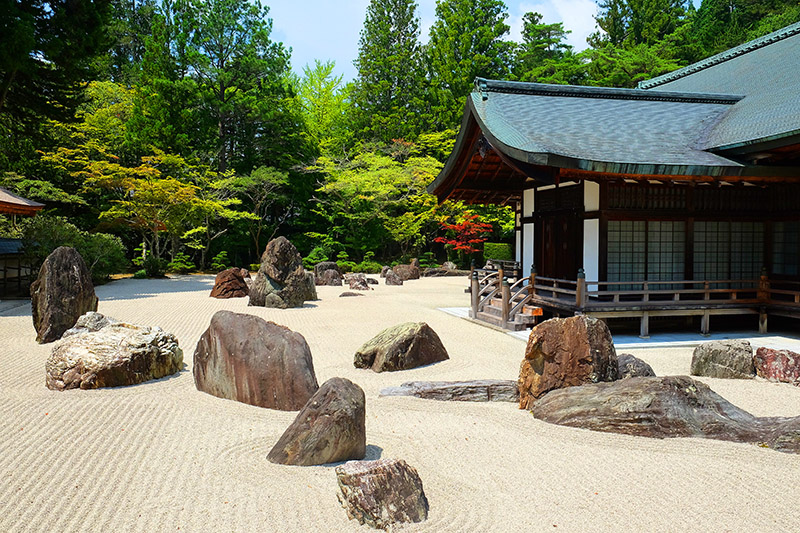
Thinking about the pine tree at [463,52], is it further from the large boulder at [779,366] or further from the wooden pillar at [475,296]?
the large boulder at [779,366]

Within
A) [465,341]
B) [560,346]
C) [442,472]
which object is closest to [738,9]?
[465,341]

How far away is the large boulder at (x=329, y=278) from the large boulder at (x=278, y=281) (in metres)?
5.97

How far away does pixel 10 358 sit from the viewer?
24.3 ft

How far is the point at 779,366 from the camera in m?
6.57

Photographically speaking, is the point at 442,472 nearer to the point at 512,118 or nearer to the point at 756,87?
the point at 512,118

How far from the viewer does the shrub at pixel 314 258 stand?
26750 millimetres

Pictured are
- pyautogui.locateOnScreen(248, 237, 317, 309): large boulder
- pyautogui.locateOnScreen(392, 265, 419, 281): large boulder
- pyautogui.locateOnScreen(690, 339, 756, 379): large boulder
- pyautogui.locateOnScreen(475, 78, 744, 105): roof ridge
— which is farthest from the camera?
pyautogui.locateOnScreen(392, 265, 419, 281): large boulder

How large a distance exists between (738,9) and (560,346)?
3419 centimetres

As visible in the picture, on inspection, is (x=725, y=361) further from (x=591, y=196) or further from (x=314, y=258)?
(x=314, y=258)

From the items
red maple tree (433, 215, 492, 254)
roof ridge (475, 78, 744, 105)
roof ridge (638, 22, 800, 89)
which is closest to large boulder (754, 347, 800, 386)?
roof ridge (475, 78, 744, 105)

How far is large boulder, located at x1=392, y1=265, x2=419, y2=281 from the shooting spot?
22.7m

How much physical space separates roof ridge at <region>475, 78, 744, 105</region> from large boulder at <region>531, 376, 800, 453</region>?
8771mm

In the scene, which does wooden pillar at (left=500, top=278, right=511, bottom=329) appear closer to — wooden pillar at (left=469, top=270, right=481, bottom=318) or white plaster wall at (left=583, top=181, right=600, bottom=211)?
wooden pillar at (left=469, top=270, right=481, bottom=318)

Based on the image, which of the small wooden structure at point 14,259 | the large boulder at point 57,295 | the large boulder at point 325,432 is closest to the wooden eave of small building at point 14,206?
the small wooden structure at point 14,259
